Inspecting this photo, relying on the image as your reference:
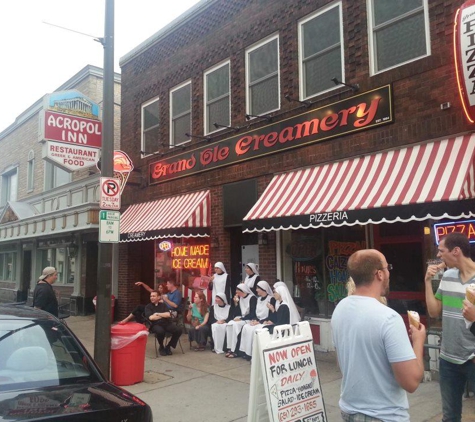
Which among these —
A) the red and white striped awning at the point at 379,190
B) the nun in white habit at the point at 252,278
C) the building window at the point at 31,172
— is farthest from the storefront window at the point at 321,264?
the building window at the point at 31,172

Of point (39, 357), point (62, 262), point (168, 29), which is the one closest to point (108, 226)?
point (39, 357)

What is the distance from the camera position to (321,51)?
905cm

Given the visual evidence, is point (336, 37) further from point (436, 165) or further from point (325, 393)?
point (325, 393)

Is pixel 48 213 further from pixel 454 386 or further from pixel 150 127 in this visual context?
pixel 454 386

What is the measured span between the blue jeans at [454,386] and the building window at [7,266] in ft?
76.3

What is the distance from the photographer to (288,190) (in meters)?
8.80

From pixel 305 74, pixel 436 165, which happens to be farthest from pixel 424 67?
pixel 305 74

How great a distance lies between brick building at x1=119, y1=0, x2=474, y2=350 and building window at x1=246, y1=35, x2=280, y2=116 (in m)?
0.03

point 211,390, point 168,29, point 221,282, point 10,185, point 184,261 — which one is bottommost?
point 211,390

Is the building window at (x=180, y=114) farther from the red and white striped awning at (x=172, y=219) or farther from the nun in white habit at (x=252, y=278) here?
the nun in white habit at (x=252, y=278)

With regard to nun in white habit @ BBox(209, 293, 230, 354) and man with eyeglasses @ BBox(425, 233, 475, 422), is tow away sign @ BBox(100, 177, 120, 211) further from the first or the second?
man with eyeglasses @ BBox(425, 233, 475, 422)

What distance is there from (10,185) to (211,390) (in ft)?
74.2

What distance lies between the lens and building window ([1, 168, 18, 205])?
24.3m

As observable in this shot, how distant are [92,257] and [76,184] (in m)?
2.89
